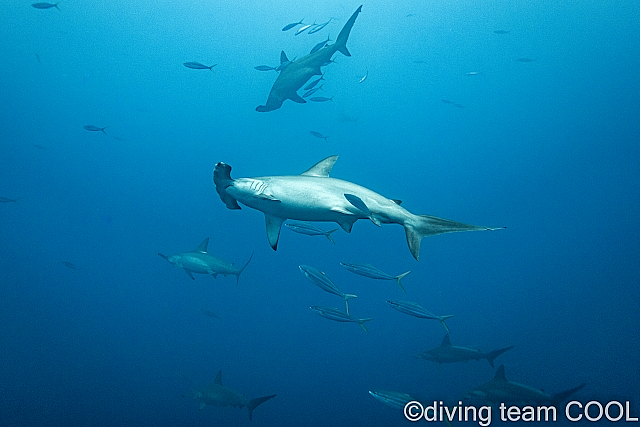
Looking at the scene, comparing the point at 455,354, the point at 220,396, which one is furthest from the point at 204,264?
the point at 455,354

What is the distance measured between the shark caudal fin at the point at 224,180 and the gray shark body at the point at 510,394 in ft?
15.2

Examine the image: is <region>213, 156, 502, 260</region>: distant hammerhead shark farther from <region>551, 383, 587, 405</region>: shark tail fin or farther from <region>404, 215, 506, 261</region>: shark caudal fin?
<region>551, 383, 587, 405</region>: shark tail fin

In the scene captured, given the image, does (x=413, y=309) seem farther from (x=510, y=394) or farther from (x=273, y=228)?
(x=273, y=228)

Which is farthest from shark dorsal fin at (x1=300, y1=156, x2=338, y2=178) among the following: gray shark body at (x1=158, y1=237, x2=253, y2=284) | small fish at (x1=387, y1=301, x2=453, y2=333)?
gray shark body at (x1=158, y1=237, x2=253, y2=284)

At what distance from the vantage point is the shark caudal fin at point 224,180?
2.88 m

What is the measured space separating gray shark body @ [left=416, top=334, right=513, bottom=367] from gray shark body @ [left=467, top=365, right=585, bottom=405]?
33.2 inches

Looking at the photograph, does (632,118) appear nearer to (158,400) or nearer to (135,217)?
(158,400)

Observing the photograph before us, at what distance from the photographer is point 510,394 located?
215 inches

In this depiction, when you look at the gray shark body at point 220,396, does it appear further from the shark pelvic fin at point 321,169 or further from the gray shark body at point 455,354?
the shark pelvic fin at point 321,169

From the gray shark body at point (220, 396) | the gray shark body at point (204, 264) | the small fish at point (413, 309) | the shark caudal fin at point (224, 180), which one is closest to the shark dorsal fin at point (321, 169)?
the shark caudal fin at point (224, 180)

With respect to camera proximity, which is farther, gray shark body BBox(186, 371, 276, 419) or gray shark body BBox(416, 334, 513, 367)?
gray shark body BBox(186, 371, 276, 419)

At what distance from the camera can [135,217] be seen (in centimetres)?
3119

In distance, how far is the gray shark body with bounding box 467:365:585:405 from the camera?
Answer: 15.9 ft

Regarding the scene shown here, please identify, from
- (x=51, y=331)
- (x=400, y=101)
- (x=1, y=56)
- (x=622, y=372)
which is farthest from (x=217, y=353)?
(x=400, y=101)
